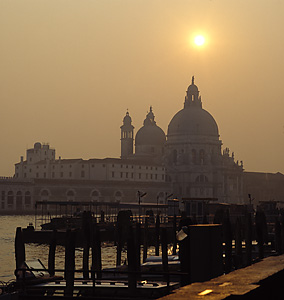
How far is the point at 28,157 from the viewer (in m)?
161

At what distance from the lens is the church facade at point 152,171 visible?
120500mm

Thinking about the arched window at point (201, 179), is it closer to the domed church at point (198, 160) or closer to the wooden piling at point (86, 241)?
the domed church at point (198, 160)

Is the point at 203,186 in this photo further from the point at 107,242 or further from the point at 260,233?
the point at 260,233

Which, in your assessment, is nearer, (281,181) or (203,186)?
(203,186)

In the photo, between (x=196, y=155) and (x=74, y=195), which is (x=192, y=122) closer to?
(x=196, y=155)

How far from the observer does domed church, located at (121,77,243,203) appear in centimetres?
14200

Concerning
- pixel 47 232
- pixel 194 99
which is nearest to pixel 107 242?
pixel 47 232

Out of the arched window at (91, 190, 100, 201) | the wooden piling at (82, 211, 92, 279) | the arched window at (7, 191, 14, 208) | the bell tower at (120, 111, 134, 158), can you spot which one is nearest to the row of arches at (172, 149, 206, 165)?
the bell tower at (120, 111, 134, 158)

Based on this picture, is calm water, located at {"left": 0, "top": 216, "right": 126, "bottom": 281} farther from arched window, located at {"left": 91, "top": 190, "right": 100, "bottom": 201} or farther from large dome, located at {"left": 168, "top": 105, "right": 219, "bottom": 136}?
large dome, located at {"left": 168, "top": 105, "right": 219, "bottom": 136}

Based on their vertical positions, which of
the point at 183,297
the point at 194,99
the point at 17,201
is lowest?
the point at 183,297

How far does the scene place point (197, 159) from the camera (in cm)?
14588

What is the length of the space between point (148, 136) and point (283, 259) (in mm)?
147804

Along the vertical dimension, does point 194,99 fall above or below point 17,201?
above

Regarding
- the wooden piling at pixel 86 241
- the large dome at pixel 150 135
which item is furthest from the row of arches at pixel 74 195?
the wooden piling at pixel 86 241
